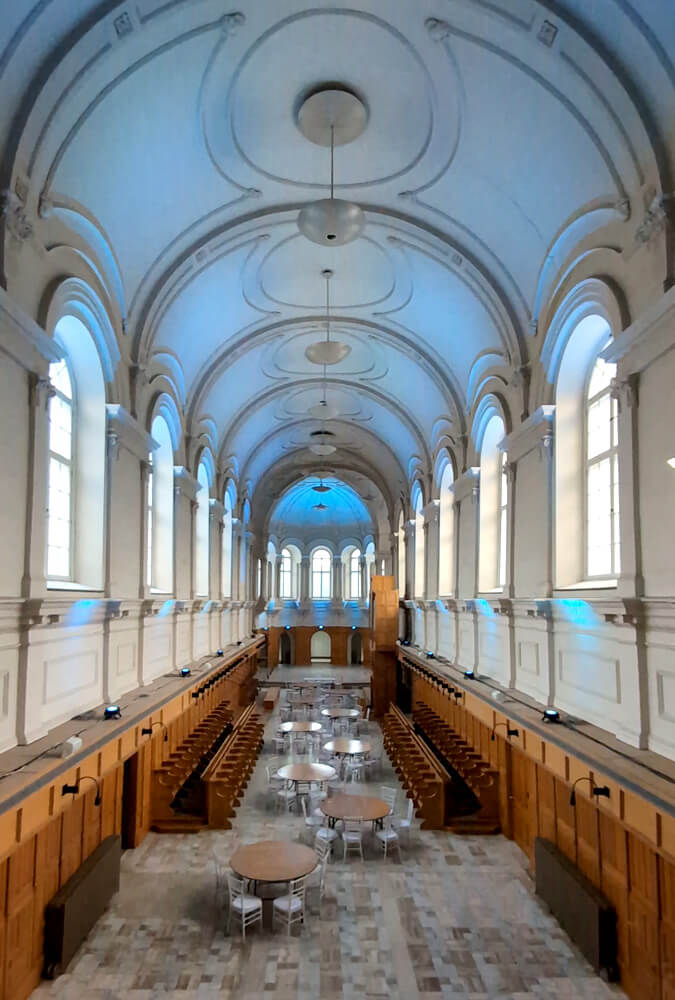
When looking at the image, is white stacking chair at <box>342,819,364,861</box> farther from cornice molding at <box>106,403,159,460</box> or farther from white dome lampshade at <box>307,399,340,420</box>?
white dome lampshade at <box>307,399,340,420</box>

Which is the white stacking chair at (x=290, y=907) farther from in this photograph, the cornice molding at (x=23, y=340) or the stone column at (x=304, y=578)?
the stone column at (x=304, y=578)

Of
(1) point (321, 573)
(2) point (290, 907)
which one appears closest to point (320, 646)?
(1) point (321, 573)

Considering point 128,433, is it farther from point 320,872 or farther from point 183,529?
point 320,872

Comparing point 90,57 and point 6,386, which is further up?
point 90,57

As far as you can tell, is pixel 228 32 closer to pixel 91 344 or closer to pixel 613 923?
pixel 91 344

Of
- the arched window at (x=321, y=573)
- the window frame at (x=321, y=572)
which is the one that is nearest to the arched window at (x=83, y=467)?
the window frame at (x=321, y=572)

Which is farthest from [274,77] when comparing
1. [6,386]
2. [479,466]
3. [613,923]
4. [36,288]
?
[613,923]

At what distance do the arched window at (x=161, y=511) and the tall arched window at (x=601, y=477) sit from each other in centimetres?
761

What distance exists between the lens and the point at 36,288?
7148 millimetres

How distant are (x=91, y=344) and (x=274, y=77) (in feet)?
12.6

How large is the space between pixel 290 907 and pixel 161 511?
7.49 metres

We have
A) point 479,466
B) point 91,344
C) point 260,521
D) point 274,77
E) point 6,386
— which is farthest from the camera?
point 260,521

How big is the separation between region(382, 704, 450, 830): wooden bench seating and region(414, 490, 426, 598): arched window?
470cm

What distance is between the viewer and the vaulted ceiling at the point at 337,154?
6.42m
